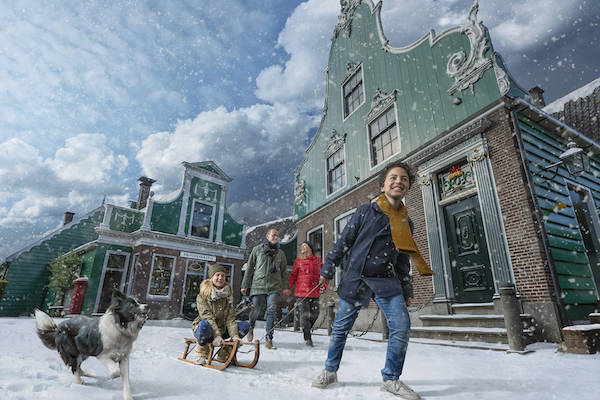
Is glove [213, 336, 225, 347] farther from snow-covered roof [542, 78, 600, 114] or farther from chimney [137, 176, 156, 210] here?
chimney [137, 176, 156, 210]

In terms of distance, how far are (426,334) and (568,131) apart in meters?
6.17

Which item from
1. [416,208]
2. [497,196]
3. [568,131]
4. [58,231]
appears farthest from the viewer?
[58,231]

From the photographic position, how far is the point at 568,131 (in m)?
7.41

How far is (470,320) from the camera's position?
586 cm

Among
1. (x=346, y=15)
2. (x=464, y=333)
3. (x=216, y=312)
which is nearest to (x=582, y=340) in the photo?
(x=464, y=333)

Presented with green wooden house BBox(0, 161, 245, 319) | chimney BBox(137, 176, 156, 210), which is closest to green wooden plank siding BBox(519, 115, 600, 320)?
green wooden house BBox(0, 161, 245, 319)

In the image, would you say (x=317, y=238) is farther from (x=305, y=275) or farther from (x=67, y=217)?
(x=67, y=217)

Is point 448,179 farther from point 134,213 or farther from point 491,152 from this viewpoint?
point 134,213

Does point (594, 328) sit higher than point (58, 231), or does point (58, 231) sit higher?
point (58, 231)

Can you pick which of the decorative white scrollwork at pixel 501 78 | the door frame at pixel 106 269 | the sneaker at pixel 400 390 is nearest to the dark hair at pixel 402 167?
the sneaker at pixel 400 390

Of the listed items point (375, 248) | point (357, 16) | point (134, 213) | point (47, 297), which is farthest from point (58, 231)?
point (375, 248)

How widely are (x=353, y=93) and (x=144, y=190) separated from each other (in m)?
14.8

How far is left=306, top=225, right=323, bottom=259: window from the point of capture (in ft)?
41.1

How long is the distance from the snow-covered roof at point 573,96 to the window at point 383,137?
6508mm
